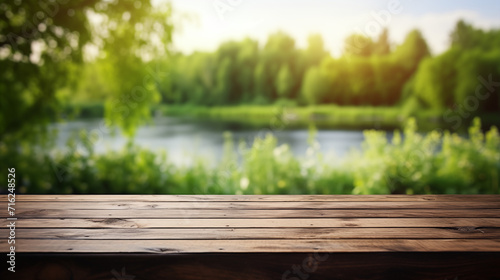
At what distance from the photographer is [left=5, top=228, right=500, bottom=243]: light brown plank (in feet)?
3.87

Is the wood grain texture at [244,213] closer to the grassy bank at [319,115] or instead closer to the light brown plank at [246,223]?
the light brown plank at [246,223]

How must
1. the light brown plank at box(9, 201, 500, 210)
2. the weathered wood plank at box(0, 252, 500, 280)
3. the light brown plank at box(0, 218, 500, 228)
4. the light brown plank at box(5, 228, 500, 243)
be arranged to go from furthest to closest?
the light brown plank at box(9, 201, 500, 210) < the light brown plank at box(0, 218, 500, 228) < the light brown plank at box(5, 228, 500, 243) < the weathered wood plank at box(0, 252, 500, 280)

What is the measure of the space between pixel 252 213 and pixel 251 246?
0.35 m

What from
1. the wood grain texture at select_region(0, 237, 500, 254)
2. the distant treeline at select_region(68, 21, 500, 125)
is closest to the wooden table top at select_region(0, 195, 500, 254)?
the wood grain texture at select_region(0, 237, 500, 254)

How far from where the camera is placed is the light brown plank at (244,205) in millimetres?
1525

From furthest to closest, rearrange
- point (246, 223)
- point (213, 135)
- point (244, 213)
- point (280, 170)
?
point (213, 135) < point (280, 170) < point (244, 213) < point (246, 223)

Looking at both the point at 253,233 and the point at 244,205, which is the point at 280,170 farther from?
the point at 253,233

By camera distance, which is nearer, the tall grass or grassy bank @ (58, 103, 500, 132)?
the tall grass

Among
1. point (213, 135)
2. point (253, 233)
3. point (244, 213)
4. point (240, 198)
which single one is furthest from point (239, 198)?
point (213, 135)

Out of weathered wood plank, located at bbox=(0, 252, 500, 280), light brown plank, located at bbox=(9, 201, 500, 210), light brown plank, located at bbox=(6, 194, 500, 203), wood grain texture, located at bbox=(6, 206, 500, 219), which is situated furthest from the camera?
light brown plank, located at bbox=(6, 194, 500, 203)

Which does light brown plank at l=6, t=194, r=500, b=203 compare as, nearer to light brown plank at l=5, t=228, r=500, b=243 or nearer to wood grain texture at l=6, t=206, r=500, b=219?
wood grain texture at l=6, t=206, r=500, b=219

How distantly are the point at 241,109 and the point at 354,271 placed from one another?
17.9ft

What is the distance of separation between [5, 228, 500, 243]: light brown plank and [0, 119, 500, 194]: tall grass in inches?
94.2

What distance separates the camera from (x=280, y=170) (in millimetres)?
3789
